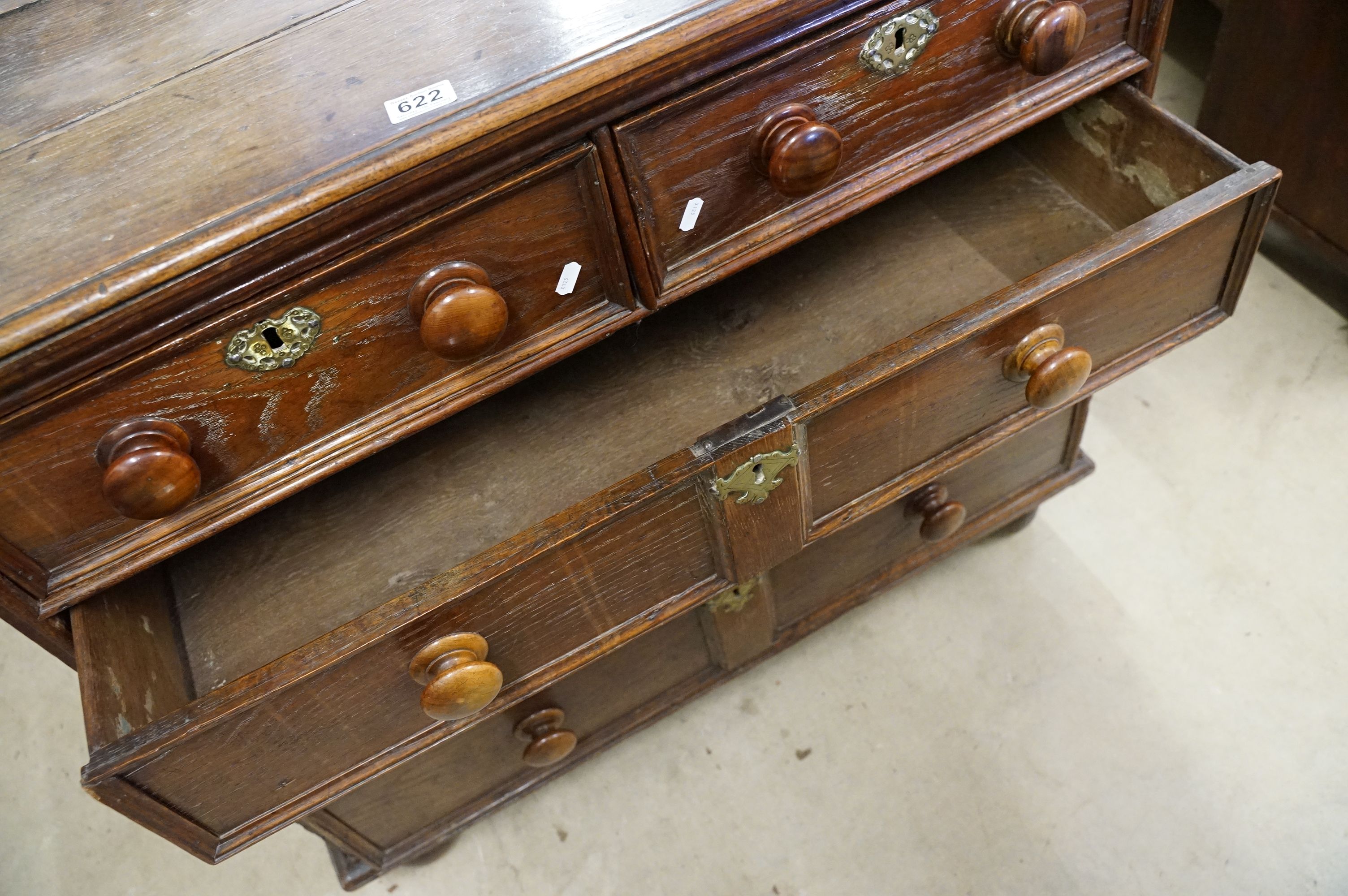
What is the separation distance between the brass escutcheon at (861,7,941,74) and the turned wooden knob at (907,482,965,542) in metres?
0.45

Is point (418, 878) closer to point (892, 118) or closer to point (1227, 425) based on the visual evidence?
point (892, 118)

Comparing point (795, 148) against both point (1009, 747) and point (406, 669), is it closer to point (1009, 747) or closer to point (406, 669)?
point (406, 669)

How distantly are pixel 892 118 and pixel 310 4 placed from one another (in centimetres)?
45

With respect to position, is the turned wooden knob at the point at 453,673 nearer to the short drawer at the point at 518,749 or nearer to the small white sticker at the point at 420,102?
the short drawer at the point at 518,749

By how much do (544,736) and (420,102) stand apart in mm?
635

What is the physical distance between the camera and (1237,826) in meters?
1.12

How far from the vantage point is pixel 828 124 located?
0.77 metres

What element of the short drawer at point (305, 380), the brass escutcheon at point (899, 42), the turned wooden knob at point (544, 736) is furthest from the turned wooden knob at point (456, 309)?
the turned wooden knob at point (544, 736)

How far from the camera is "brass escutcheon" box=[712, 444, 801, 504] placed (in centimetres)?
72

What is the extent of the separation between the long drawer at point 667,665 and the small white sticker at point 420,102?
545 mm

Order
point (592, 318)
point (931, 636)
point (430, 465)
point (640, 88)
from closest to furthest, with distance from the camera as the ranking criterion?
point (640, 88) < point (592, 318) < point (430, 465) < point (931, 636)

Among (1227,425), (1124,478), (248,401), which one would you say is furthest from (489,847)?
(1227,425)

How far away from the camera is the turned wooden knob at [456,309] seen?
68cm

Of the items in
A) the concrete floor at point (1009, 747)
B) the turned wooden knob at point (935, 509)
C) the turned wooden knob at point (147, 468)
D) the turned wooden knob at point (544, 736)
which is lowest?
the concrete floor at point (1009, 747)
